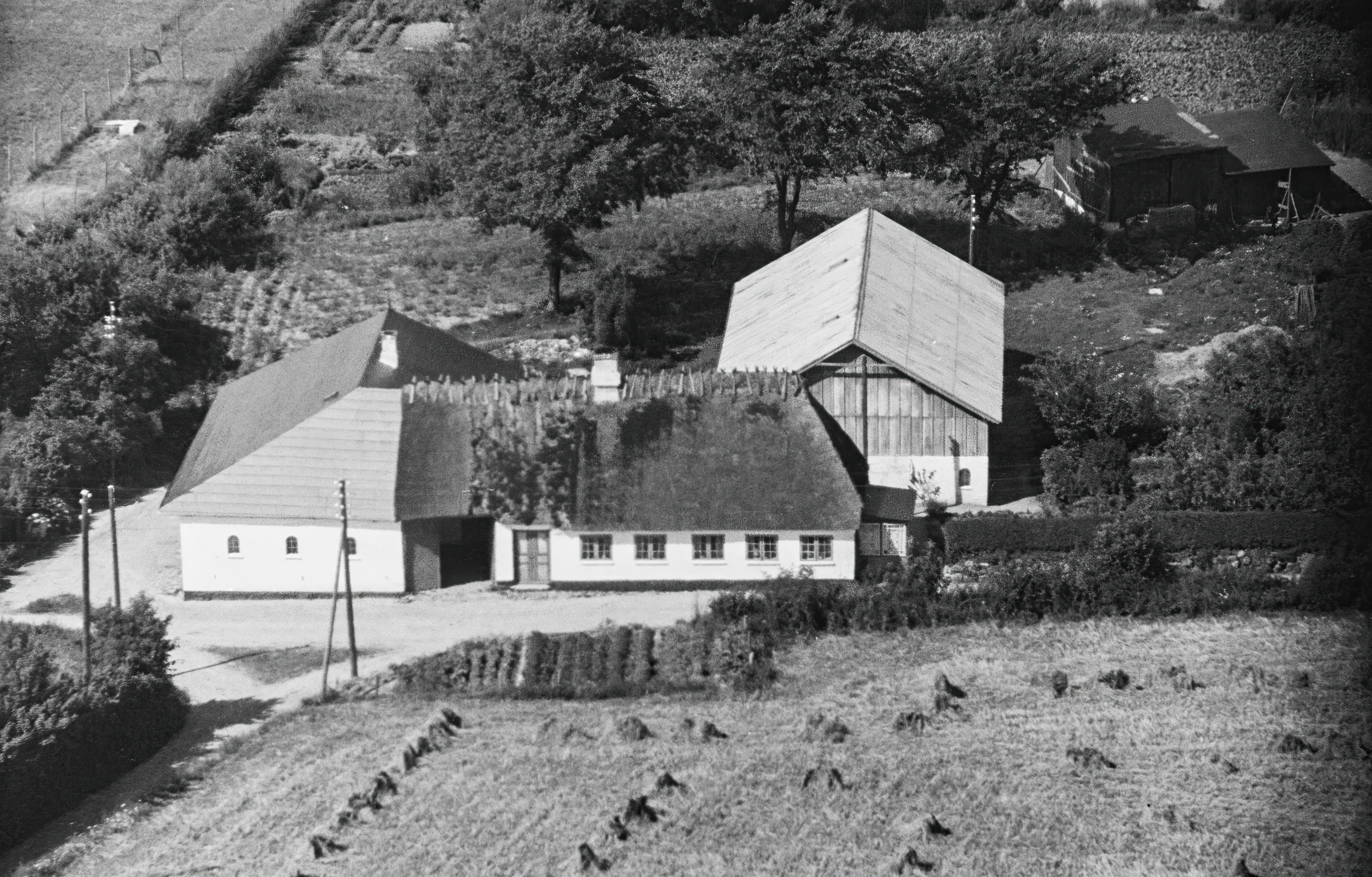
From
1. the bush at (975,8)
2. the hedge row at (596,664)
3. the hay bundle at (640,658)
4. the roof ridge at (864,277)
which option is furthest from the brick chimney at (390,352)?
the bush at (975,8)

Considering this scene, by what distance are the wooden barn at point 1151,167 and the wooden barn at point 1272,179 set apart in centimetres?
55

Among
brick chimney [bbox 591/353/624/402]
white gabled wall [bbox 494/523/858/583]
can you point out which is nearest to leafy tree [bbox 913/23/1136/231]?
brick chimney [bbox 591/353/624/402]

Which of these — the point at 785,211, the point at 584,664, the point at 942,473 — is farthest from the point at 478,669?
the point at 785,211

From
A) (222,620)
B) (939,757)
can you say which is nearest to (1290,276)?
(939,757)

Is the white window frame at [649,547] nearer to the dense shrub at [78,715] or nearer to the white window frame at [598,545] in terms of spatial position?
the white window frame at [598,545]

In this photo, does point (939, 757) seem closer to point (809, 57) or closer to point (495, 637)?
point (495, 637)

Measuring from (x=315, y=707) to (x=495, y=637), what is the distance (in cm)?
486

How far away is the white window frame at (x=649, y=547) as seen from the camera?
47.1 meters

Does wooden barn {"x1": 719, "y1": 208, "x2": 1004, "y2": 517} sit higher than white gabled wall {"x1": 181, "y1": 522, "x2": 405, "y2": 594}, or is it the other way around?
wooden barn {"x1": 719, "y1": 208, "x2": 1004, "y2": 517}

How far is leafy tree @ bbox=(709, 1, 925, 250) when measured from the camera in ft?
216

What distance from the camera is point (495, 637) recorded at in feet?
145

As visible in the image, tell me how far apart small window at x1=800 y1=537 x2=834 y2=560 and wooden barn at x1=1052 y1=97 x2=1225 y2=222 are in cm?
3145

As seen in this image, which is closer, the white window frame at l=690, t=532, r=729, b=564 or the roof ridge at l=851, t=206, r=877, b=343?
the white window frame at l=690, t=532, r=729, b=564

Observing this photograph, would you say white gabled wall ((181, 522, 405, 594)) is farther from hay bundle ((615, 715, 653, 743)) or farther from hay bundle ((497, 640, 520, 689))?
hay bundle ((615, 715, 653, 743))
